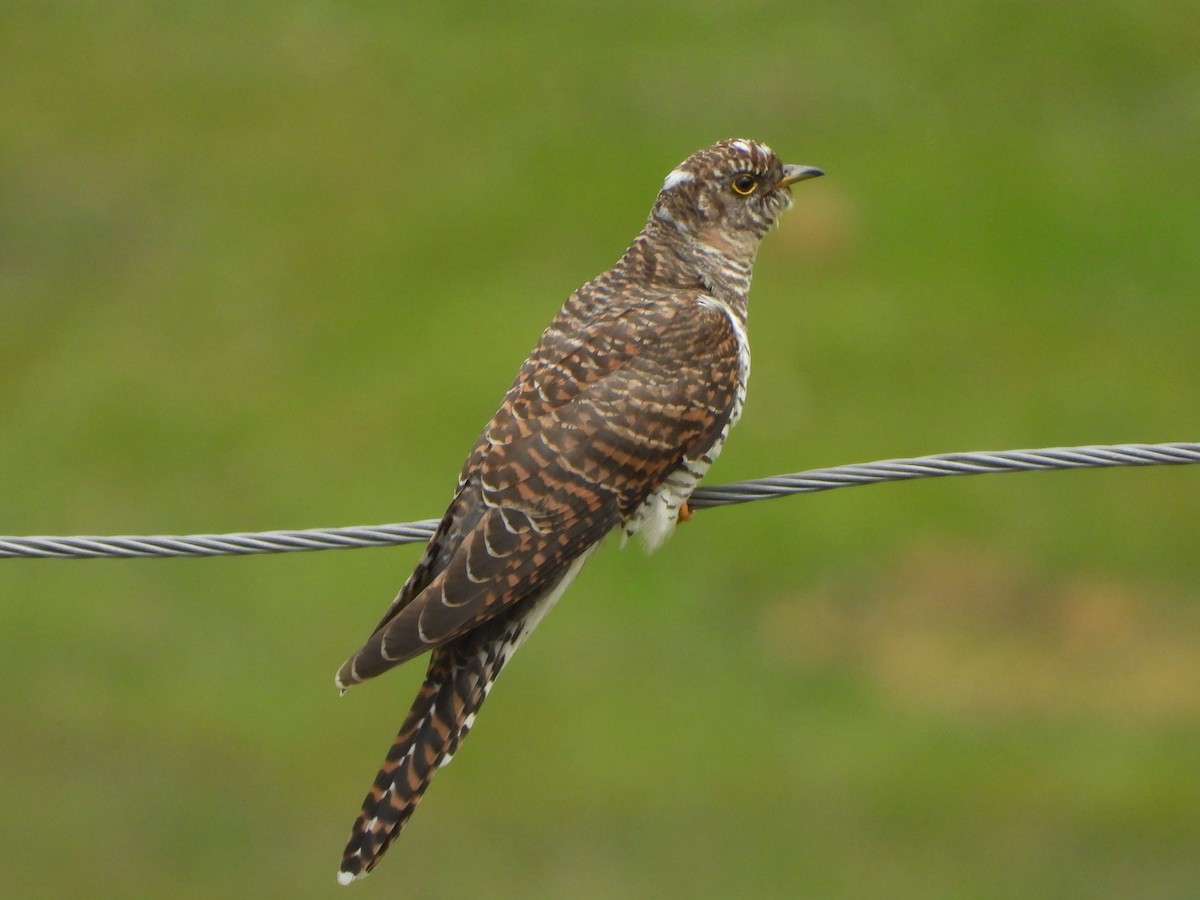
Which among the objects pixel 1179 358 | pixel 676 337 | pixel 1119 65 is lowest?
pixel 1179 358

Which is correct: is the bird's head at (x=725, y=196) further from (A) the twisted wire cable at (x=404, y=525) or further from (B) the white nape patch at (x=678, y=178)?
(A) the twisted wire cable at (x=404, y=525)

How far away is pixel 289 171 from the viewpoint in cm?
1920

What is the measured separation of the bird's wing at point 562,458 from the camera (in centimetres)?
438

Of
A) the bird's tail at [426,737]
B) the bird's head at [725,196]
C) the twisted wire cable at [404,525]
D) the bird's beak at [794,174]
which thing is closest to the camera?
the twisted wire cable at [404,525]

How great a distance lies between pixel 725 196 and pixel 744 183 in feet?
0.27

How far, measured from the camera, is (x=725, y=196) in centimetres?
574

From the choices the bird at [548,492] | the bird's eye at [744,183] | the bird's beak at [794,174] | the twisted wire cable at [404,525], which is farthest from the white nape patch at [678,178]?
the twisted wire cable at [404,525]

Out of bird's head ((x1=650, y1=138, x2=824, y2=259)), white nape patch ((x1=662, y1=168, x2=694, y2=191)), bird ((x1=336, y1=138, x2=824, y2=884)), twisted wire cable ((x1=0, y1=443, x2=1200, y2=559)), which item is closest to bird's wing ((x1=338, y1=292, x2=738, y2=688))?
bird ((x1=336, y1=138, x2=824, y2=884))

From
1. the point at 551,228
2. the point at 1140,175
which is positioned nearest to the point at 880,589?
the point at 551,228

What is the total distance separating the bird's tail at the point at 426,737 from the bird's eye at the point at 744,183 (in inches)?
72.1

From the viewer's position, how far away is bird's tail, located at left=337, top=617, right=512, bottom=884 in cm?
429

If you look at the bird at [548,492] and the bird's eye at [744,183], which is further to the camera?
the bird's eye at [744,183]

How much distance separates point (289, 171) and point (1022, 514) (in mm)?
8846

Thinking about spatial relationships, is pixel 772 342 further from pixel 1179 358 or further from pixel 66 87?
pixel 66 87
